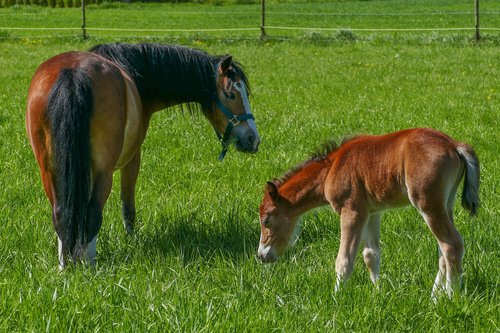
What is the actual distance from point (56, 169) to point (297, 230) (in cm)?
157

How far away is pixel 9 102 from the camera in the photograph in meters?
13.2

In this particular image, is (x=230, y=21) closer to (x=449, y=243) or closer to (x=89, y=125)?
(x=89, y=125)

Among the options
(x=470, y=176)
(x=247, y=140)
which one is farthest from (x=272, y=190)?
(x=247, y=140)

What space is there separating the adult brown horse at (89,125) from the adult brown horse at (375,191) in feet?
3.53

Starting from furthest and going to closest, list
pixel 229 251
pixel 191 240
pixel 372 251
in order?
pixel 191 240 → pixel 229 251 → pixel 372 251

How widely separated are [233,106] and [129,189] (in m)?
1.03

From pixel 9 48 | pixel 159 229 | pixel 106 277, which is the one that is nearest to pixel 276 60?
pixel 9 48

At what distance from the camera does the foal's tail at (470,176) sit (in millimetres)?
4801

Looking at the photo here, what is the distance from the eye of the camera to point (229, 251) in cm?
590

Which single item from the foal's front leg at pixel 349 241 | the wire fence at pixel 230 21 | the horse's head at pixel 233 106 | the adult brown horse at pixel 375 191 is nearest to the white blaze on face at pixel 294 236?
the adult brown horse at pixel 375 191

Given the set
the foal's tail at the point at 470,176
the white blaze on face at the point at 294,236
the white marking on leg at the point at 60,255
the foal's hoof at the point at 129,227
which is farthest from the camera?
the foal's hoof at the point at 129,227

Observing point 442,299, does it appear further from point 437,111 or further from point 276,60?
point 276,60

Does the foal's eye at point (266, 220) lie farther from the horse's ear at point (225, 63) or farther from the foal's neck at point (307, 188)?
the horse's ear at point (225, 63)

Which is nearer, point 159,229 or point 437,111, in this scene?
point 159,229
